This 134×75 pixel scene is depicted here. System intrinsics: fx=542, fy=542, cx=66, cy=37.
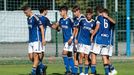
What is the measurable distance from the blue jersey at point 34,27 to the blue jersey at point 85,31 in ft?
4.46

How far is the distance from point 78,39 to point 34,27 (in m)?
1.53

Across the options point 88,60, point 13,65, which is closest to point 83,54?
point 88,60

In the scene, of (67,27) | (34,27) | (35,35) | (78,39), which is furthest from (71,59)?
(34,27)

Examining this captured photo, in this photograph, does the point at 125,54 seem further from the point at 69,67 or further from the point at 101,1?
the point at 69,67

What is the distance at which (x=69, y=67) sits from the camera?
17359 millimetres

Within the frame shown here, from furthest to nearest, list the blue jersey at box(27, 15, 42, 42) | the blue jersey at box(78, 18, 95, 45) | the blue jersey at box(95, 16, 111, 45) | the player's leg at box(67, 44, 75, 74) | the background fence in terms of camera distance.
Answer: the background fence
the player's leg at box(67, 44, 75, 74)
the blue jersey at box(78, 18, 95, 45)
the blue jersey at box(27, 15, 42, 42)
the blue jersey at box(95, 16, 111, 45)

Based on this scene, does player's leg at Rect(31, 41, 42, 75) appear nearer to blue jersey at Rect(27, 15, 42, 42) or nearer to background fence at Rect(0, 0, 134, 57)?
blue jersey at Rect(27, 15, 42, 42)

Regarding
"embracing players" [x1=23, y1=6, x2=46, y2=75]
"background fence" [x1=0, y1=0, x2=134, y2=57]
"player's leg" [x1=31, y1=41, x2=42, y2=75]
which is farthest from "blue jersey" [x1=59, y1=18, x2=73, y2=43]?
"background fence" [x1=0, y1=0, x2=134, y2=57]

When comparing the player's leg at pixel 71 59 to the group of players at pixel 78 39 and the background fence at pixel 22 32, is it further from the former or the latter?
the background fence at pixel 22 32

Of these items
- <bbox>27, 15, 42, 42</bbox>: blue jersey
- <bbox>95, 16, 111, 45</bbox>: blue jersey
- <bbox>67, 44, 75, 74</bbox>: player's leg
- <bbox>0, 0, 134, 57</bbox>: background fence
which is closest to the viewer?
<bbox>95, 16, 111, 45</bbox>: blue jersey

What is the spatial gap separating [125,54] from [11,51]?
240 inches

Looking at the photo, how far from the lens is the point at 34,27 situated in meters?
16.4

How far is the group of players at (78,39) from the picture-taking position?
16234 millimetres

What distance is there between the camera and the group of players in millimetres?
16234
